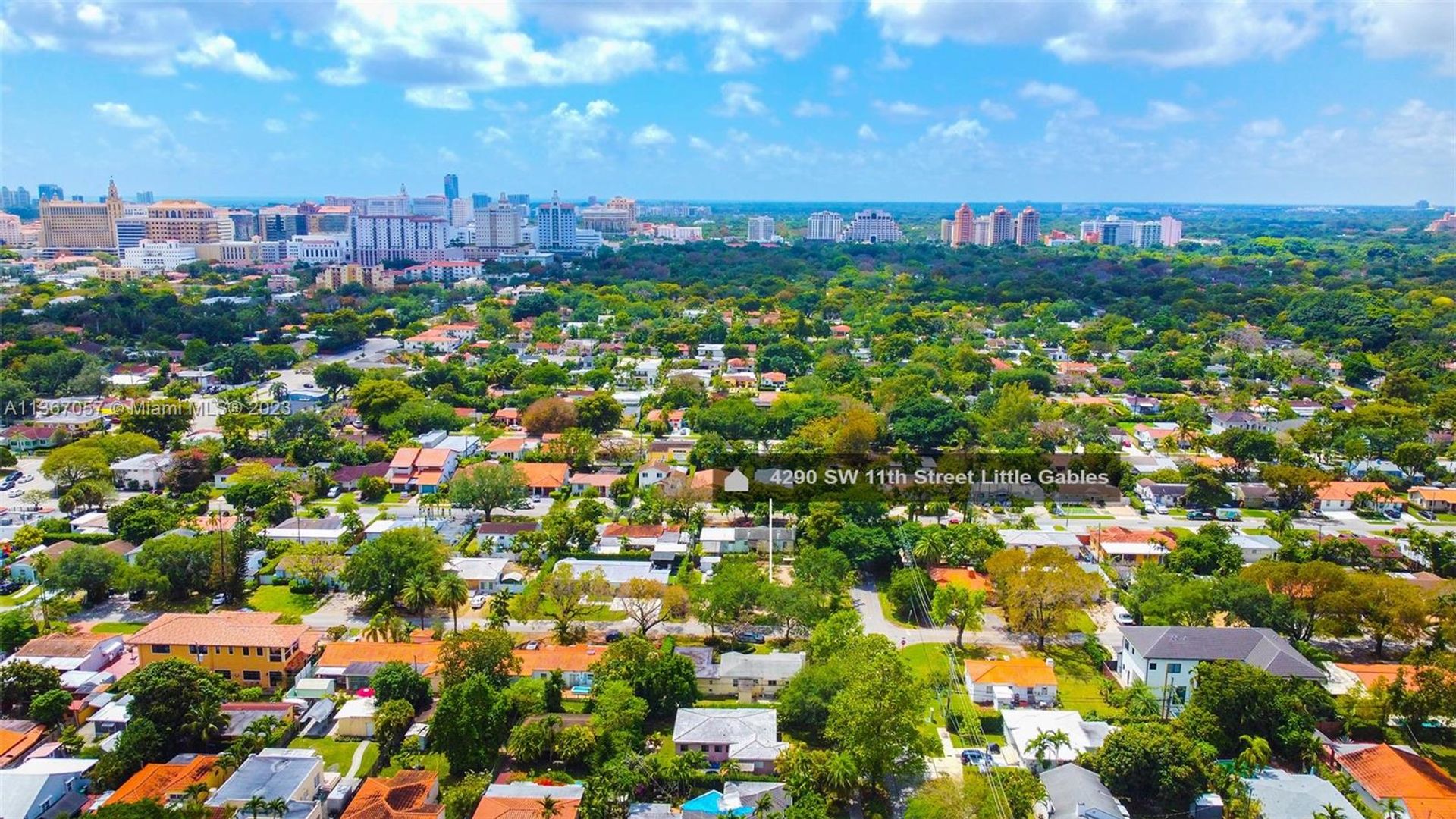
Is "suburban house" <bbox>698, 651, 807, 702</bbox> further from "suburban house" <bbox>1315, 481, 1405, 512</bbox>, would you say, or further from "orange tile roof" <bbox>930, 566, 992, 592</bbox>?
"suburban house" <bbox>1315, 481, 1405, 512</bbox>

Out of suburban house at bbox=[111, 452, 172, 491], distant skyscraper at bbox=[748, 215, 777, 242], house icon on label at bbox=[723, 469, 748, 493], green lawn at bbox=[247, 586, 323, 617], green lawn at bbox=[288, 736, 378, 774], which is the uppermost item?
distant skyscraper at bbox=[748, 215, 777, 242]

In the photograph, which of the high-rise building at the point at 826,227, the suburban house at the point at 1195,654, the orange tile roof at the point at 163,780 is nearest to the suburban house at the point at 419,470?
the orange tile roof at the point at 163,780

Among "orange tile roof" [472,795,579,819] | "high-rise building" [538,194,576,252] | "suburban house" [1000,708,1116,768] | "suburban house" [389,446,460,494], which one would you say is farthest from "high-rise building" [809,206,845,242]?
"orange tile roof" [472,795,579,819]

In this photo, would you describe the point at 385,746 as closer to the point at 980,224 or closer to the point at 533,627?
the point at 533,627

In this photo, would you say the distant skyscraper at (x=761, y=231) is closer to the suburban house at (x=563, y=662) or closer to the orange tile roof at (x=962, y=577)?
the orange tile roof at (x=962, y=577)

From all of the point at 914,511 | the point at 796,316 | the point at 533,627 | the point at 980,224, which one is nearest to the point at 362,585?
the point at 533,627

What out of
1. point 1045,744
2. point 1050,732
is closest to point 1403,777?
point 1050,732
